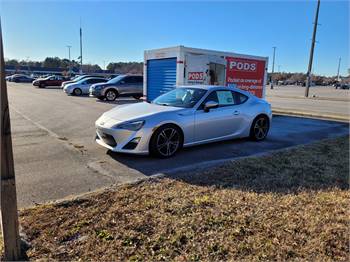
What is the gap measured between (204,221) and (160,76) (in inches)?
354

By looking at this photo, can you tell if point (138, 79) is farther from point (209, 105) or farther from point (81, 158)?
point (81, 158)

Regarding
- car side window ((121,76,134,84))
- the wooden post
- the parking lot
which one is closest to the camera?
the wooden post

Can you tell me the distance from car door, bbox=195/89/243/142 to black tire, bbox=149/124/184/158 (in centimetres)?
50

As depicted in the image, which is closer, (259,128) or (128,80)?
(259,128)

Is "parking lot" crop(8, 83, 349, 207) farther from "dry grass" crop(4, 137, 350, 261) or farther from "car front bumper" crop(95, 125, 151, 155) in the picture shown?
"dry grass" crop(4, 137, 350, 261)

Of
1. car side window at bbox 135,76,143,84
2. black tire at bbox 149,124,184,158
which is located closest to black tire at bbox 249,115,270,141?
black tire at bbox 149,124,184,158

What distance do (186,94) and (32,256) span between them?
15.0 ft

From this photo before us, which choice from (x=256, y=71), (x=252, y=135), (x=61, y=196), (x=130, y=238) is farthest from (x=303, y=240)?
(x=256, y=71)

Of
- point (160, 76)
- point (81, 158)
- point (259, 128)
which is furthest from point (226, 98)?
point (160, 76)

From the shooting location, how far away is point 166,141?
5.43 meters

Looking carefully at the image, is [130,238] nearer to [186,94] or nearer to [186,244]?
[186,244]

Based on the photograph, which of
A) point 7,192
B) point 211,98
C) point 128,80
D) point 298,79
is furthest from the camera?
point 298,79

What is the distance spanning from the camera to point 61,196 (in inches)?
148

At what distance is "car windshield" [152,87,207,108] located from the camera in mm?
5992
